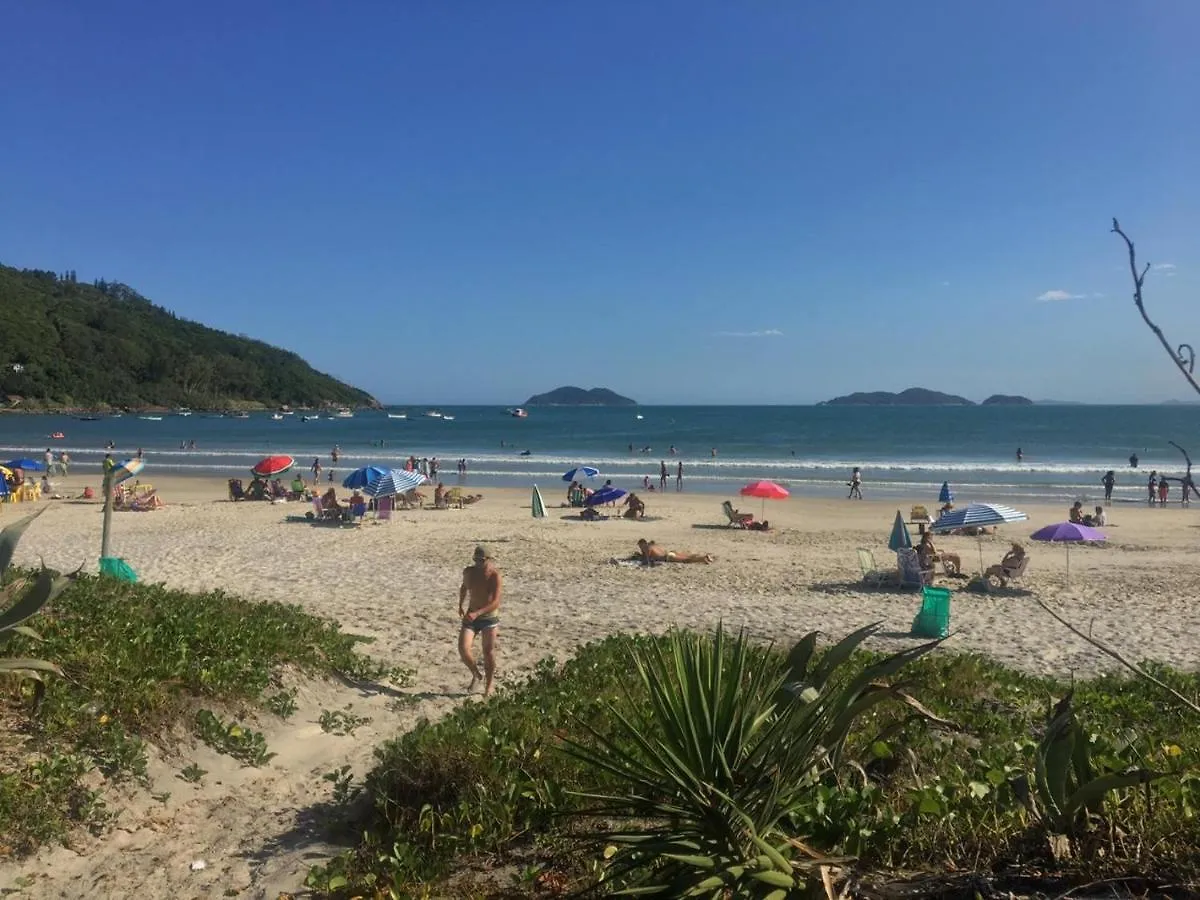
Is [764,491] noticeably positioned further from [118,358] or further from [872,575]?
[118,358]

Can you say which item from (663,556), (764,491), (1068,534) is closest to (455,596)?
(663,556)

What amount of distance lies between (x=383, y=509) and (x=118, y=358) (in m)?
135

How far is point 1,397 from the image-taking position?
118 meters

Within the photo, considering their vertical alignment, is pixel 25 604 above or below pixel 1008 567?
above

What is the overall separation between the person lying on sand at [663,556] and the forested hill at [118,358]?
423 feet

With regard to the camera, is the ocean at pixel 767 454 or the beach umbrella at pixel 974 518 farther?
A: the ocean at pixel 767 454

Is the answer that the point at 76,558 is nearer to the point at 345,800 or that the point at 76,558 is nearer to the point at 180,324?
the point at 345,800

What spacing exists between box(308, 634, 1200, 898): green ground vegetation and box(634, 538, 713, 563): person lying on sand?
38.2 feet

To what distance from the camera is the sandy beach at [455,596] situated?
174 inches

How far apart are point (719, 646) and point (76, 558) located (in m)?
15.8

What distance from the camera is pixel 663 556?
16.4 metres

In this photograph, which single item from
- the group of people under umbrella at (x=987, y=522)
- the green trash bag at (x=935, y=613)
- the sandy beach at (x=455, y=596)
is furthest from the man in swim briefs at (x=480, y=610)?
the group of people under umbrella at (x=987, y=522)

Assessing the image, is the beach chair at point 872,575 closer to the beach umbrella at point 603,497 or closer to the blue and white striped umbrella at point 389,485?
the beach umbrella at point 603,497

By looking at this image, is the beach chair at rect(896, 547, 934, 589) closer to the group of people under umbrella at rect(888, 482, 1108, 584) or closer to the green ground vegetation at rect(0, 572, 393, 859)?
the group of people under umbrella at rect(888, 482, 1108, 584)
